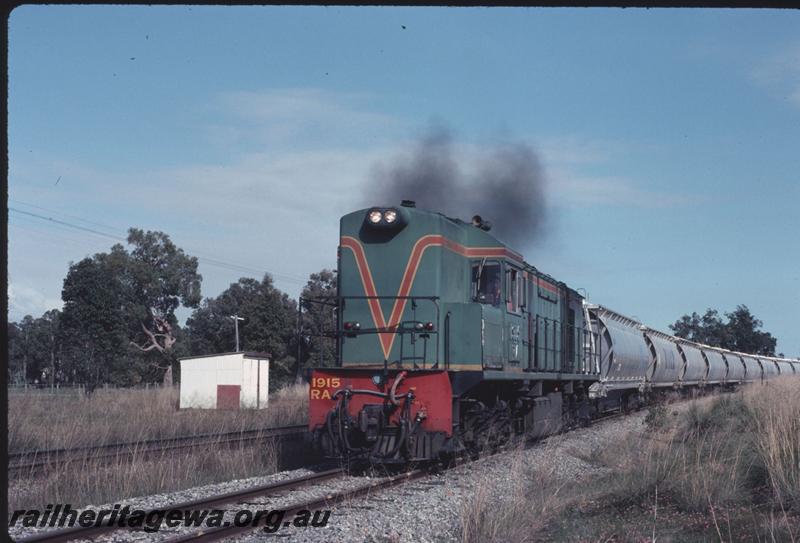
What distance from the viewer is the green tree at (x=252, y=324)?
46.4m

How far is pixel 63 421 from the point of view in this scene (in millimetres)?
21812

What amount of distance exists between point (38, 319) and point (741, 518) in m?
94.1

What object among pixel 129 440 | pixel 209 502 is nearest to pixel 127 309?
pixel 129 440

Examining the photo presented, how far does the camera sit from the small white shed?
105 feet

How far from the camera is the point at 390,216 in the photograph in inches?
533

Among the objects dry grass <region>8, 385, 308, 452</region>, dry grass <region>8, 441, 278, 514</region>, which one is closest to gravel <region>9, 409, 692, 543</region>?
dry grass <region>8, 441, 278, 514</region>

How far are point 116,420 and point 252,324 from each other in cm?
2419

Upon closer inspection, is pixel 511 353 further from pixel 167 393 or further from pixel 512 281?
pixel 167 393

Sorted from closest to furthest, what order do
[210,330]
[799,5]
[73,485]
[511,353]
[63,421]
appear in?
[799,5]
[73,485]
[511,353]
[63,421]
[210,330]

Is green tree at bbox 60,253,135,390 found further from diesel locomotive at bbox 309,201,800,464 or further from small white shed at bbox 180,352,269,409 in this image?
diesel locomotive at bbox 309,201,800,464

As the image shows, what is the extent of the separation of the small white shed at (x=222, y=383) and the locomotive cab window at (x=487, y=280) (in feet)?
62.4

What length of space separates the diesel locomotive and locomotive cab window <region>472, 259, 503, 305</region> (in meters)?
0.02

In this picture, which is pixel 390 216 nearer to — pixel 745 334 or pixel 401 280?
pixel 401 280

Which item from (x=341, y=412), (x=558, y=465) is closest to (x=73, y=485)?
(x=341, y=412)
